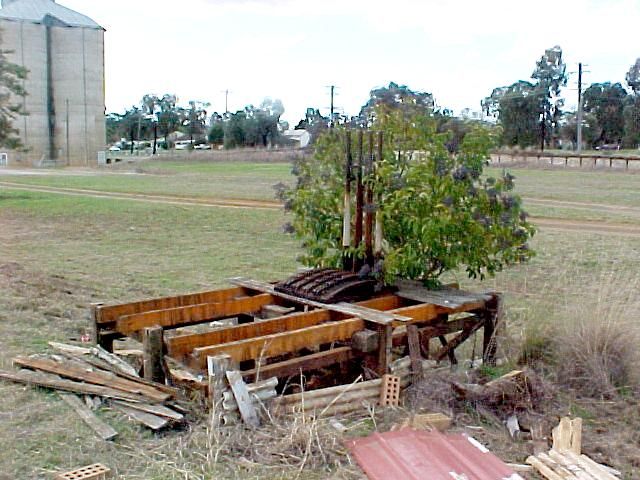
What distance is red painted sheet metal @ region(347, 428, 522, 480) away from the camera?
4012 mm

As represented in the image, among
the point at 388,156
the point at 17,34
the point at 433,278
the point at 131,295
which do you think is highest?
the point at 17,34

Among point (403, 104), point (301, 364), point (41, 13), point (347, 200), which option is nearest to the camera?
point (301, 364)

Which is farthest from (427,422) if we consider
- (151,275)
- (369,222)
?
(151,275)

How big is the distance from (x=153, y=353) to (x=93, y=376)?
462 millimetres

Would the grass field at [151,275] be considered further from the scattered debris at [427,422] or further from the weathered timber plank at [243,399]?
the scattered debris at [427,422]

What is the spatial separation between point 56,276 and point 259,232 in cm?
607

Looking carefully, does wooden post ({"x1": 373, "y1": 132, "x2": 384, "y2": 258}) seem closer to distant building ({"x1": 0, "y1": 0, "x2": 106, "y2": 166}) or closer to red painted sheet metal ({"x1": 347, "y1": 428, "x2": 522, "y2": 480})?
red painted sheet metal ({"x1": 347, "y1": 428, "x2": 522, "y2": 480})

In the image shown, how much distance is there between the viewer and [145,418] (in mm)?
4566

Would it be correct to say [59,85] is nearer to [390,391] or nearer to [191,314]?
[191,314]

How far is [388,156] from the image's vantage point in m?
6.56

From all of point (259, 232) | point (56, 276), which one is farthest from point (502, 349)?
point (259, 232)

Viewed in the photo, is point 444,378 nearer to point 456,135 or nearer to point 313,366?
point 313,366

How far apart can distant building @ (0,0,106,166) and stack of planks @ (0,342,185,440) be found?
231 feet

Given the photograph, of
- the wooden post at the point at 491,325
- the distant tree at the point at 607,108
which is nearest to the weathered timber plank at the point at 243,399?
the wooden post at the point at 491,325
